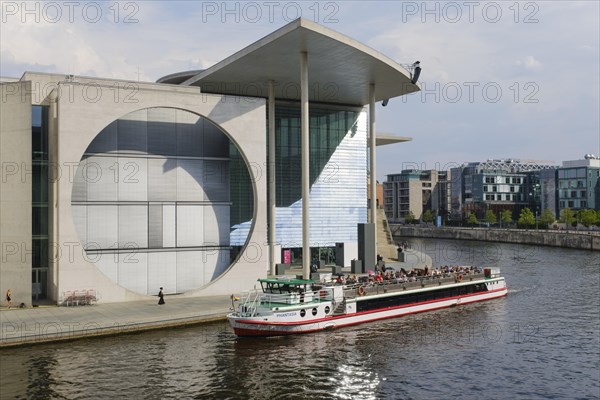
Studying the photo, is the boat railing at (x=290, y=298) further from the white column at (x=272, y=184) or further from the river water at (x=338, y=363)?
the white column at (x=272, y=184)

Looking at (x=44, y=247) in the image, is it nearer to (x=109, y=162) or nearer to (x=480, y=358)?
(x=109, y=162)

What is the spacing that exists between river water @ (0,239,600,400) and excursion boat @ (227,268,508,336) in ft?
2.89

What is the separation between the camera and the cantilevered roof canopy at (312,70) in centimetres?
4159

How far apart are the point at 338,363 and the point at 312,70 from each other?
2781cm

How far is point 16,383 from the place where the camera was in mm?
22609

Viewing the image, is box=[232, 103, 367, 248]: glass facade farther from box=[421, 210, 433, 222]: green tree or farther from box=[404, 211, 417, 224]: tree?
box=[421, 210, 433, 222]: green tree

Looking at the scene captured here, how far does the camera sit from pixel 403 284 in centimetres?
3984

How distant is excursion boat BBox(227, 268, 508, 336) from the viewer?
31734 mm

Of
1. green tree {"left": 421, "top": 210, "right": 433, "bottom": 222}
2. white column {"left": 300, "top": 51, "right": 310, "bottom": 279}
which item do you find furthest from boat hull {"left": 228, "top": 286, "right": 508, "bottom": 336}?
green tree {"left": 421, "top": 210, "right": 433, "bottom": 222}

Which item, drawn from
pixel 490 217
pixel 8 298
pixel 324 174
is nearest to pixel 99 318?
pixel 8 298

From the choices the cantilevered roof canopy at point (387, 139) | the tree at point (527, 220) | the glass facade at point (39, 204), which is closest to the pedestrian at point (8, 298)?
the glass facade at point (39, 204)

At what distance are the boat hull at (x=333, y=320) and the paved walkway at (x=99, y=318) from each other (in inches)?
147

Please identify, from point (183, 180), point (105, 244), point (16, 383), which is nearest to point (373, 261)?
point (183, 180)

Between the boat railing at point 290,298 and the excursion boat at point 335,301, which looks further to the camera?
the boat railing at point 290,298
